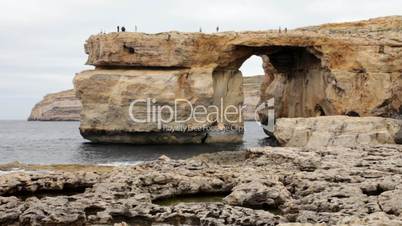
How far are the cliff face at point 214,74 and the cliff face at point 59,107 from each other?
307 feet

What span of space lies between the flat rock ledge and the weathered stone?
8.35 meters

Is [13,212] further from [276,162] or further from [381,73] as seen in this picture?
[381,73]

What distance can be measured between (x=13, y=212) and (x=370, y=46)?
120 ft

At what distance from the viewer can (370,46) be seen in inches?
1860

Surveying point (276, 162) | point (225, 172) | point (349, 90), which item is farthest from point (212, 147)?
point (225, 172)

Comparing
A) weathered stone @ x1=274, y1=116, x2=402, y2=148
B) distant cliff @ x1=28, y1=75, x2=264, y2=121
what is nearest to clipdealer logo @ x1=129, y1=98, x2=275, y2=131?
weathered stone @ x1=274, y1=116, x2=402, y2=148

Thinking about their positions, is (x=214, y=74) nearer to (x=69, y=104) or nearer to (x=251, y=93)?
(x=251, y=93)

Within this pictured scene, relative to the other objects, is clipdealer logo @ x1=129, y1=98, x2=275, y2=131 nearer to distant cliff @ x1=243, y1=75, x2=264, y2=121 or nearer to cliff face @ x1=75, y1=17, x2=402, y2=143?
cliff face @ x1=75, y1=17, x2=402, y2=143

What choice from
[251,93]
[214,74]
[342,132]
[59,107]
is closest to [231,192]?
[342,132]

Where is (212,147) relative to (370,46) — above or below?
below

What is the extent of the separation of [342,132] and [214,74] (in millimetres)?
19167

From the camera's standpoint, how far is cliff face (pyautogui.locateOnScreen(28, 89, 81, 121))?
14700 centimetres

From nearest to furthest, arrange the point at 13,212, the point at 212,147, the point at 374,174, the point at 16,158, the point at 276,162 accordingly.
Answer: the point at 13,212
the point at 374,174
the point at 276,162
the point at 16,158
the point at 212,147

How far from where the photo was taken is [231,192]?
22.5 meters
